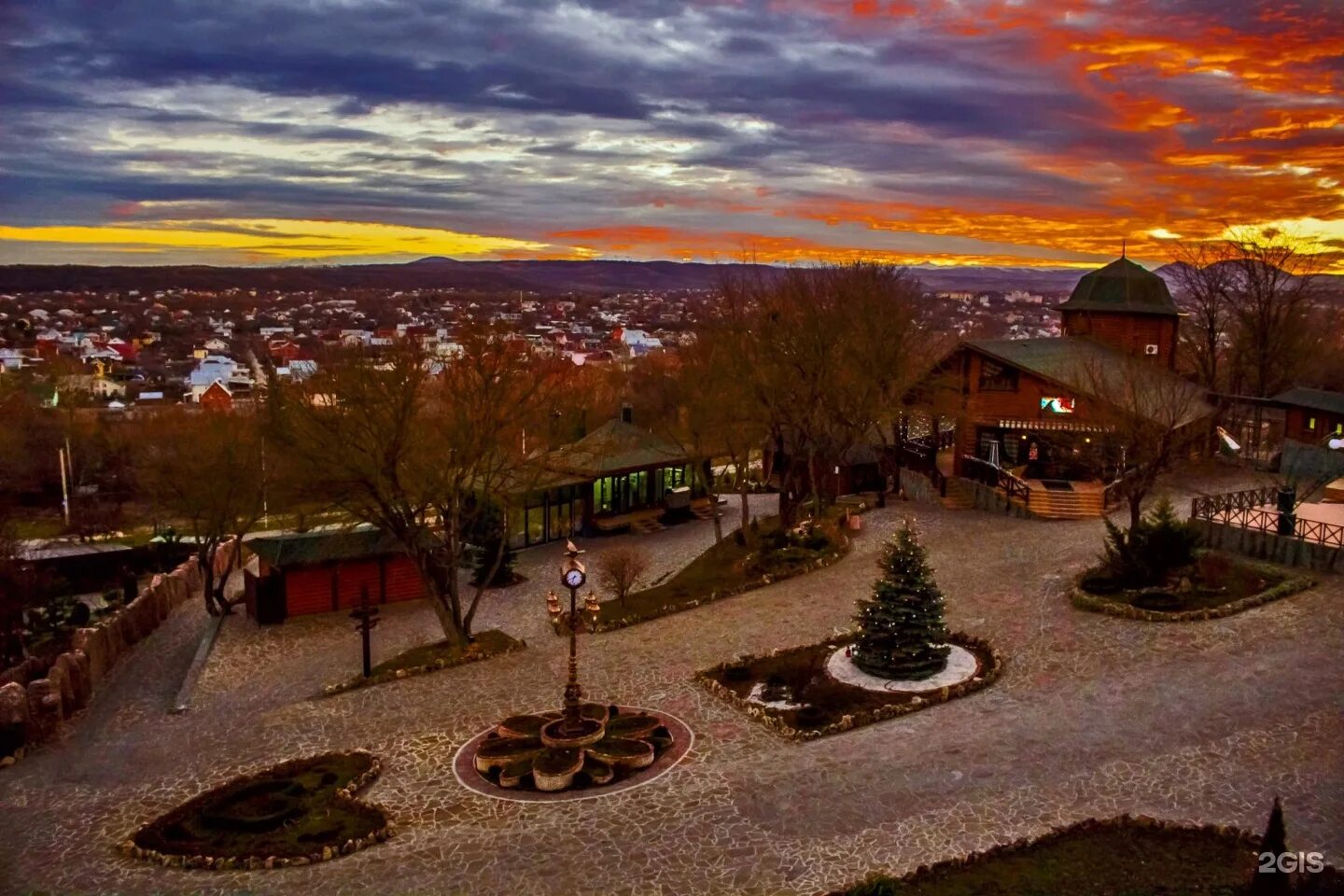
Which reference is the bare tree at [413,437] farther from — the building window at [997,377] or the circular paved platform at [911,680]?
the building window at [997,377]

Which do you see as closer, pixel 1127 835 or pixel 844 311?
pixel 1127 835

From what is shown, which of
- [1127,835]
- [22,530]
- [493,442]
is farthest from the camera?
[22,530]

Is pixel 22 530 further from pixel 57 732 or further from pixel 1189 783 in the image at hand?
pixel 1189 783

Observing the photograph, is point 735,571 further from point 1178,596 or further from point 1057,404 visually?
point 1057,404

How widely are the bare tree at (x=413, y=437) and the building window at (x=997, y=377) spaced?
17.9 metres

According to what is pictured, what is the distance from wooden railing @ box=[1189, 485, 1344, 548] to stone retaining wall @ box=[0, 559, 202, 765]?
1065 inches

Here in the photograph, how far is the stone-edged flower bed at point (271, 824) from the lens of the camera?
1214 centimetres

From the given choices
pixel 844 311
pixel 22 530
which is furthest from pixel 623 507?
pixel 22 530

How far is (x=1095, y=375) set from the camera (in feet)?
103

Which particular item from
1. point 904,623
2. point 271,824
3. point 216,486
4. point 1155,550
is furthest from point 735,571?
point 216,486

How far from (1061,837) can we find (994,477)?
22.2 meters

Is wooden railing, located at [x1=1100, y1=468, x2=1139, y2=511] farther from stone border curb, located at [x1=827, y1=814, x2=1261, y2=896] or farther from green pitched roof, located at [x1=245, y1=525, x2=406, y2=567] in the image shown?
green pitched roof, located at [x1=245, y1=525, x2=406, y2=567]

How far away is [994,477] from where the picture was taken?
3241 centimetres

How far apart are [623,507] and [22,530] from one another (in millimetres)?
30345
